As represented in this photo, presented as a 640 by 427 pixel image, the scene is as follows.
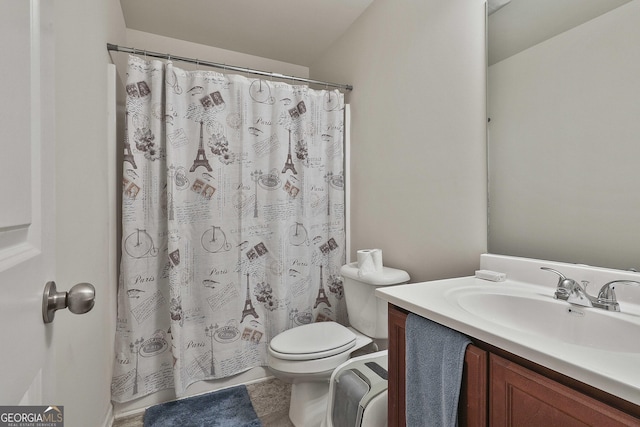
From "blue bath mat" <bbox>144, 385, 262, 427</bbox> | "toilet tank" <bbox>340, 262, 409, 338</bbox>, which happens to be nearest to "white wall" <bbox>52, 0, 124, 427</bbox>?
"blue bath mat" <bbox>144, 385, 262, 427</bbox>

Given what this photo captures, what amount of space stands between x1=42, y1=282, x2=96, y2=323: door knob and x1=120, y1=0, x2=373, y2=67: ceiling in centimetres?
202

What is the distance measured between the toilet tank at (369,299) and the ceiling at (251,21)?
1676mm

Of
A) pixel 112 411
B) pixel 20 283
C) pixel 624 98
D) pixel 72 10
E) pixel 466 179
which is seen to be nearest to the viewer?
pixel 20 283

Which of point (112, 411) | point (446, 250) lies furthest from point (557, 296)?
point (112, 411)

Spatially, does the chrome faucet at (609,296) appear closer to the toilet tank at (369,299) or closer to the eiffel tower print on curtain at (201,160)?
the toilet tank at (369,299)

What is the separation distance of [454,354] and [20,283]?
34.3 inches

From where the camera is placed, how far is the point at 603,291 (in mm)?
845

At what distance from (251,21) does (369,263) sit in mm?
1820

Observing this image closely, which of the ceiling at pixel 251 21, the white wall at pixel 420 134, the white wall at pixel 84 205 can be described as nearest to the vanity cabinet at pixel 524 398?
the white wall at pixel 420 134

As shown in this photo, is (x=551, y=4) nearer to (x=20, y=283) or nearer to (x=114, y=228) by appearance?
(x=20, y=283)

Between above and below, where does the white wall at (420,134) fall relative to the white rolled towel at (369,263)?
above

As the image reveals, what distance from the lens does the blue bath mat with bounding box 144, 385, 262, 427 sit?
1615 millimetres

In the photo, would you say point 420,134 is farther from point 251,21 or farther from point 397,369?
point 251,21

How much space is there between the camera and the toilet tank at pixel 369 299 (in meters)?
1.58
